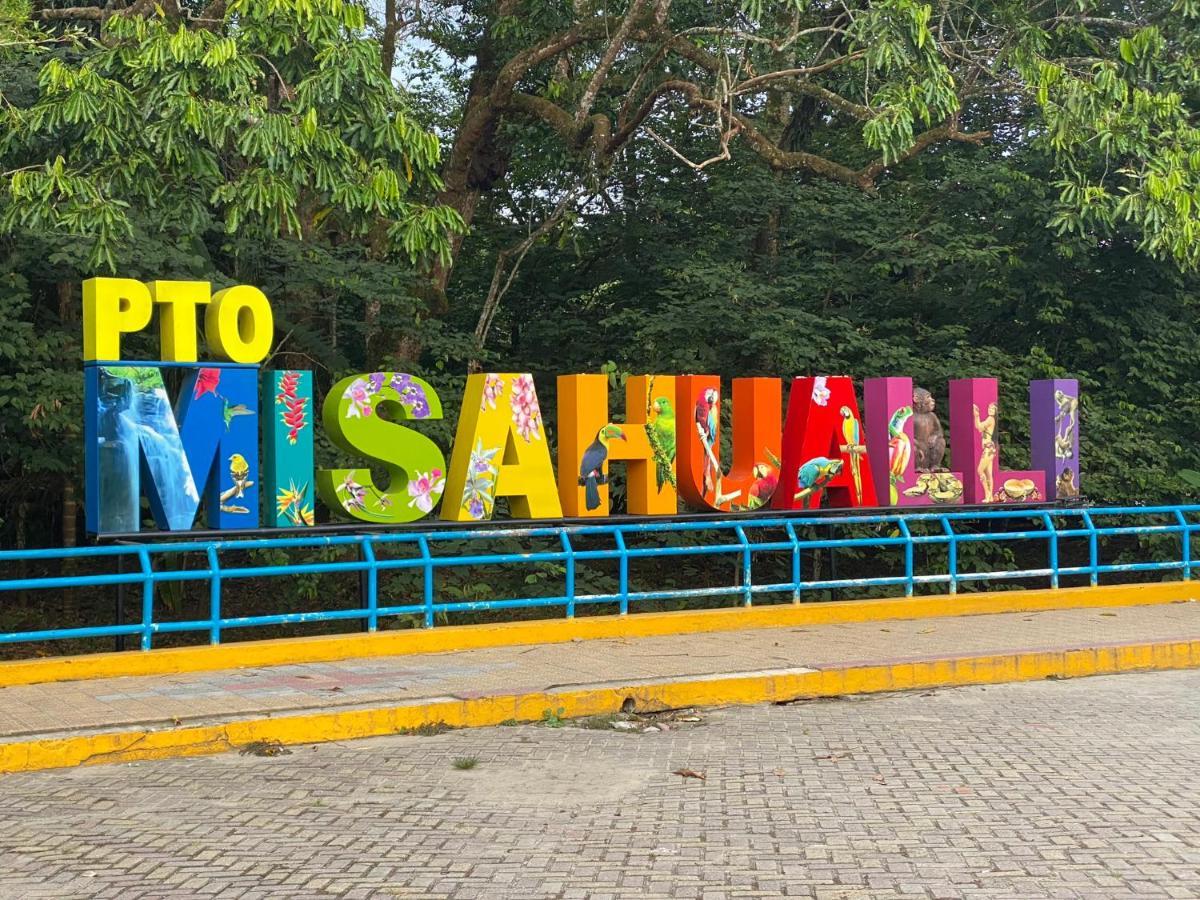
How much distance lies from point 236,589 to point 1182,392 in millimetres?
14342

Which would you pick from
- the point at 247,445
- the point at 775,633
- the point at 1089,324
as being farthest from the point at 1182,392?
the point at 247,445

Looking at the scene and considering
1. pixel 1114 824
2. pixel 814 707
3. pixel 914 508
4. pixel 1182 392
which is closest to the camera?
pixel 1114 824

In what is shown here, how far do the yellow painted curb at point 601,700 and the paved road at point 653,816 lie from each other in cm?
19

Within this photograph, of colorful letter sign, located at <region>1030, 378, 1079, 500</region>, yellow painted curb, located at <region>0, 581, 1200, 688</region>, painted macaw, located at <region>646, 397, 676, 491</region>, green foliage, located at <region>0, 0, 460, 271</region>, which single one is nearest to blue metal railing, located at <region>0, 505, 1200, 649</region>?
yellow painted curb, located at <region>0, 581, 1200, 688</region>

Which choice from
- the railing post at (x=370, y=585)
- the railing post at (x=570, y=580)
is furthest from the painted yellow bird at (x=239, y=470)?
the railing post at (x=570, y=580)

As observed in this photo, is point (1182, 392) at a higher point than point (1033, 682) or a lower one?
higher

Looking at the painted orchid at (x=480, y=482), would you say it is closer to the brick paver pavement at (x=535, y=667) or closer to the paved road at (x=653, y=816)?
the brick paver pavement at (x=535, y=667)

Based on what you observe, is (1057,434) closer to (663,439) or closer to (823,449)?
(823,449)

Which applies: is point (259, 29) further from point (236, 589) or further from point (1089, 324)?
point (1089, 324)

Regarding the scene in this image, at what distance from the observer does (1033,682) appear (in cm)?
1087

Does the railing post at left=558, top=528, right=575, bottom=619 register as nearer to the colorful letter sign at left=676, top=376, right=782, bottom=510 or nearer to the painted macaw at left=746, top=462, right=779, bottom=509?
the colorful letter sign at left=676, top=376, right=782, bottom=510

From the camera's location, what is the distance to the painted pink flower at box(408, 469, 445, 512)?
41.4 ft

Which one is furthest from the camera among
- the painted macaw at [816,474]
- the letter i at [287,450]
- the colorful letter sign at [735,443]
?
the painted macaw at [816,474]

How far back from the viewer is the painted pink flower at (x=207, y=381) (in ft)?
37.5
